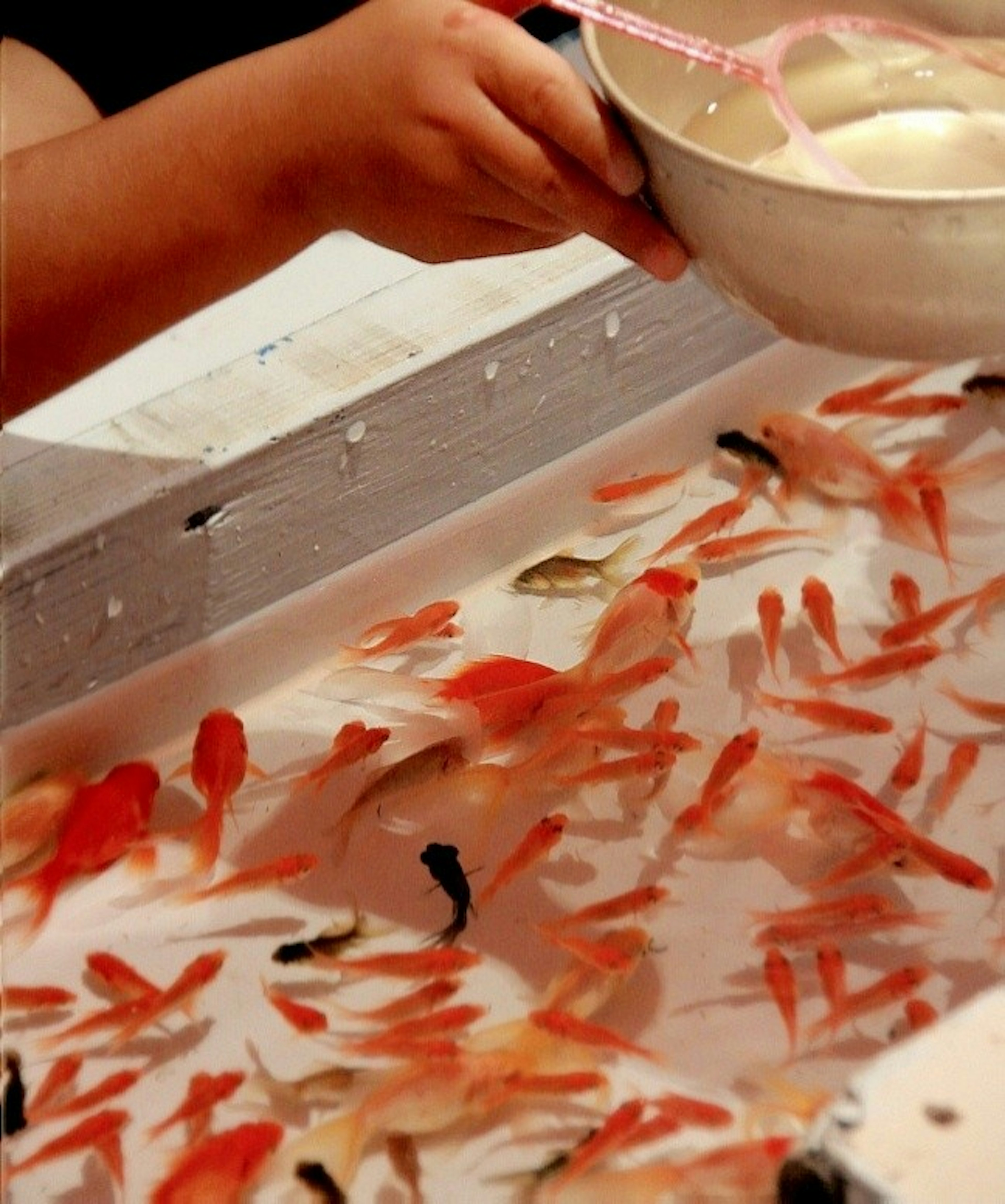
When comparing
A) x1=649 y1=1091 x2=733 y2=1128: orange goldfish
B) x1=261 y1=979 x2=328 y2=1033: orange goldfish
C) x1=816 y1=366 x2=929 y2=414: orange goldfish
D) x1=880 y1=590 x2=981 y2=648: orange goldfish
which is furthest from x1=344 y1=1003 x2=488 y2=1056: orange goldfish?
x1=816 y1=366 x2=929 y2=414: orange goldfish

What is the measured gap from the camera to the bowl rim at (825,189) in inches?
22.3

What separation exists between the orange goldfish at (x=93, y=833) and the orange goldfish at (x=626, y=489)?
460 millimetres

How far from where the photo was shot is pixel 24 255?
0.86 metres

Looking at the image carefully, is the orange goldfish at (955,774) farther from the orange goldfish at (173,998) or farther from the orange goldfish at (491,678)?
the orange goldfish at (173,998)

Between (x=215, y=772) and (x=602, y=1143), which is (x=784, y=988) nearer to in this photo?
(x=602, y=1143)

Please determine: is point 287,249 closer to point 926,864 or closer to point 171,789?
→ point 171,789

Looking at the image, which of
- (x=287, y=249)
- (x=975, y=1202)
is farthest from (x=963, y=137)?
(x=975, y=1202)

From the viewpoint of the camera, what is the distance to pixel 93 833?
1.00 metres

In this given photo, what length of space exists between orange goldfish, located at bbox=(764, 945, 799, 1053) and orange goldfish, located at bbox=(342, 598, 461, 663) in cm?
38

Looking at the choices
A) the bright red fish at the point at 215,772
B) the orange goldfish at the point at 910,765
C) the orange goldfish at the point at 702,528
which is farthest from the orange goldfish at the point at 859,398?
the bright red fish at the point at 215,772

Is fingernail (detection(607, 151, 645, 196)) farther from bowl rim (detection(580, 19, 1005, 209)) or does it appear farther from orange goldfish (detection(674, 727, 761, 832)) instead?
orange goldfish (detection(674, 727, 761, 832))

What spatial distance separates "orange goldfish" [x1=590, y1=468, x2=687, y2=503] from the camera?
48.8 inches

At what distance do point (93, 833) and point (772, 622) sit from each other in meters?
0.54

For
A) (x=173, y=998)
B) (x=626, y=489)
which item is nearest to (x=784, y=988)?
(x=173, y=998)
